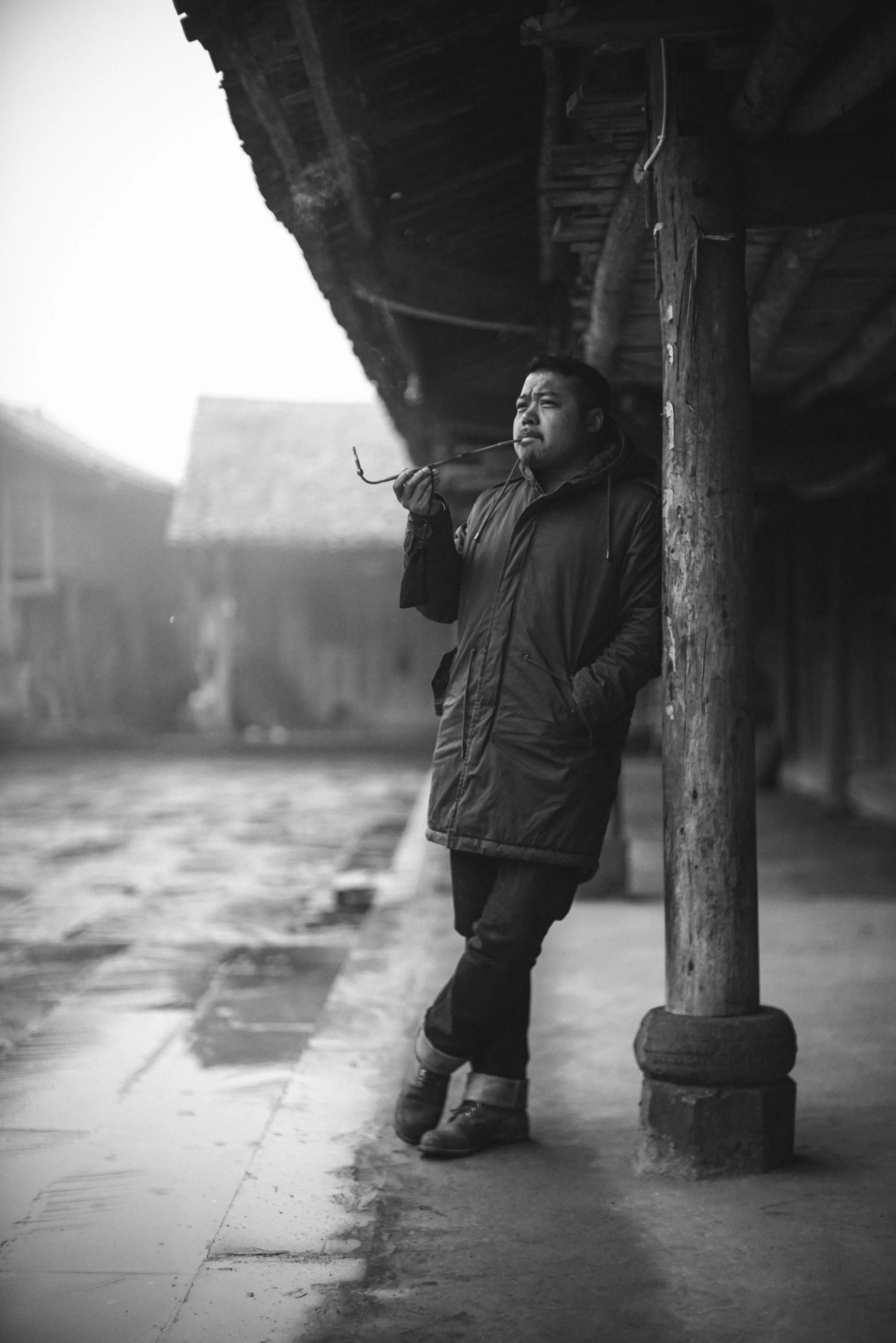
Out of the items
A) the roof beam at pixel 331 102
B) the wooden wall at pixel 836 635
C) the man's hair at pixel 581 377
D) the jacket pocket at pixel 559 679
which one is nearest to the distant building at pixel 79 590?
the wooden wall at pixel 836 635

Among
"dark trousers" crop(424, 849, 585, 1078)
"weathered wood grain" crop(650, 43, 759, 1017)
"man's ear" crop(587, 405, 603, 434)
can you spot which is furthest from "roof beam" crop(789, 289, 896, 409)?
"dark trousers" crop(424, 849, 585, 1078)

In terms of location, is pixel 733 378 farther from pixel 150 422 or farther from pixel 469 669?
pixel 150 422

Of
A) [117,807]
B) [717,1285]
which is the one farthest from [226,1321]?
[117,807]

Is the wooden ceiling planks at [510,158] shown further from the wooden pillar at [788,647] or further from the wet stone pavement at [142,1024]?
the wooden pillar at [788,647]

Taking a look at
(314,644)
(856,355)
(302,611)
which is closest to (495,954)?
(856,355)

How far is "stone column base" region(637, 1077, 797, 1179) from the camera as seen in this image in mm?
2865

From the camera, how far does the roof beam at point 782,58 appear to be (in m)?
2.61

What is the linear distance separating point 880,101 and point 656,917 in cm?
381

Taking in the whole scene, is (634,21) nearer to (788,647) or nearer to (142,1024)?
(142,1024)

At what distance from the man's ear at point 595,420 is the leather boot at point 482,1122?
158cm

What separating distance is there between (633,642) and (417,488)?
0.60 meters

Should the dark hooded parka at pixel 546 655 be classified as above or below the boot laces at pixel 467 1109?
above

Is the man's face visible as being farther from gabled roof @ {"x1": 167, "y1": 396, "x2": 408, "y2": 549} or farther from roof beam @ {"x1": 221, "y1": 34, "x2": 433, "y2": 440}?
gabled roof @ {"x1": 167, "y1": 396, "x2": 408, "y2": 549}

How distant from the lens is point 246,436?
2441 centimetres
